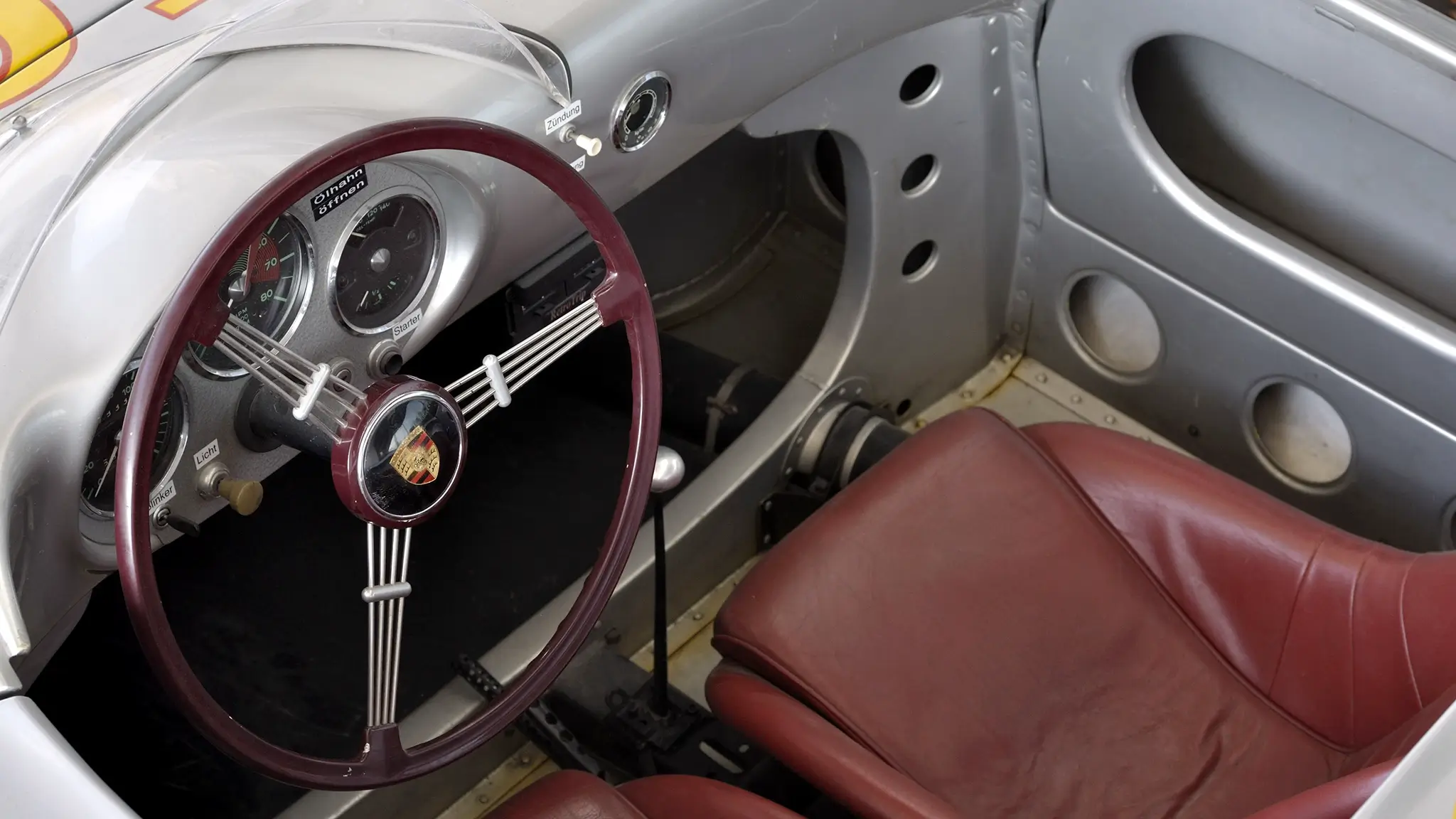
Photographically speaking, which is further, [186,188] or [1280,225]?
[1280,225]

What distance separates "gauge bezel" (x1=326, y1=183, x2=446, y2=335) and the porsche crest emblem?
0.63ft

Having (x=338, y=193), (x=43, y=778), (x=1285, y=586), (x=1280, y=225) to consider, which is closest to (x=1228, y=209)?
(x=1280, y=225)

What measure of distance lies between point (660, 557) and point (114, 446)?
1.87ft

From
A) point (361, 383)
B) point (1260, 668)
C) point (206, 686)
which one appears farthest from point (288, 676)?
point (1260, 668)

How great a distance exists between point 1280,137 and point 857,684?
0.88 metres

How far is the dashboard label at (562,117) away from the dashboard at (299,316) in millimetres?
103

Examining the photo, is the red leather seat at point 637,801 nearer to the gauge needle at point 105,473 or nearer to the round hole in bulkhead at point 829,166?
the gauge needle at point 105,473

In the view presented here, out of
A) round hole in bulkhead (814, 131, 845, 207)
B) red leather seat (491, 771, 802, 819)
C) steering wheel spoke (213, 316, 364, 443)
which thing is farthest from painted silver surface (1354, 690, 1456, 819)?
round hole in bulkhead (814, 131, 845, 207)

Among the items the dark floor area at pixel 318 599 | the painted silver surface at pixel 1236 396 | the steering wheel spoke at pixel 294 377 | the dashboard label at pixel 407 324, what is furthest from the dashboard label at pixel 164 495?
the painted silver surface at pixel 1236 396

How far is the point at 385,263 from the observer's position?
1243 mm

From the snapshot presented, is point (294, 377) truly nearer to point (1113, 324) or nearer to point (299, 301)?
point (299, 301)

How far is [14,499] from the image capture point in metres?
1.02

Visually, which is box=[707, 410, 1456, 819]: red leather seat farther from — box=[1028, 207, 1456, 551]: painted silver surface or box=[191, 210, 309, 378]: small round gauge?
box=[191, 210, 309, 378]: small round gauge

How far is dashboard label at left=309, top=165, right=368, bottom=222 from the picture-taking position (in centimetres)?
114
